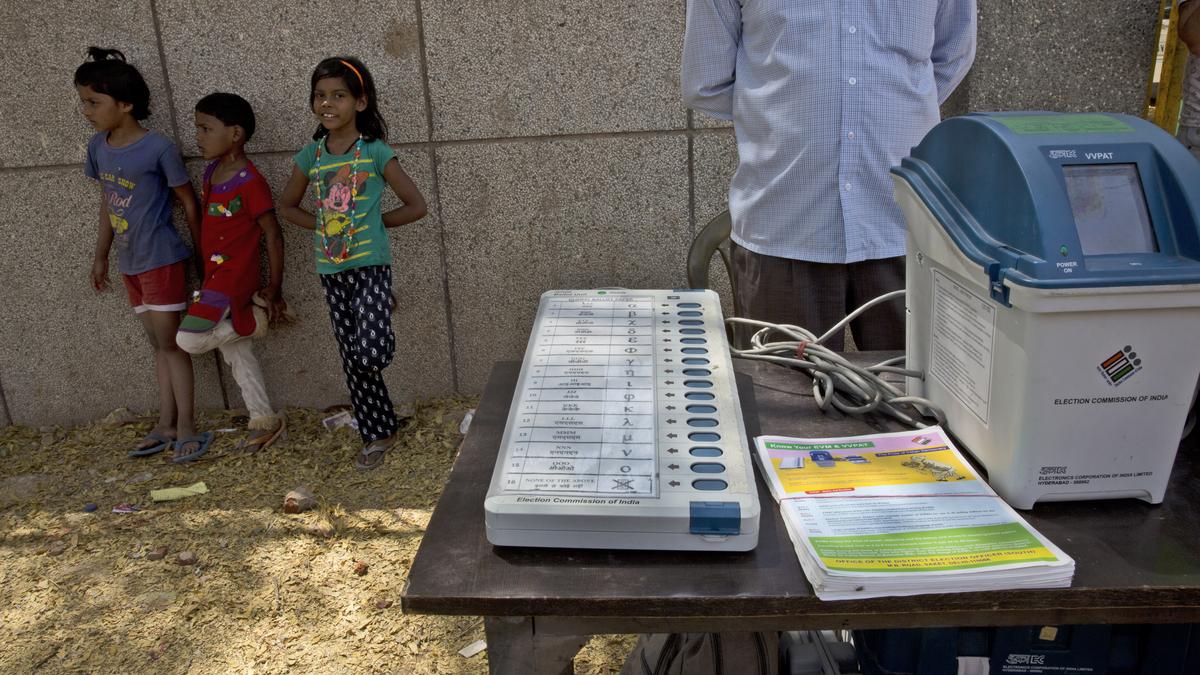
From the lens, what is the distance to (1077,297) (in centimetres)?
99

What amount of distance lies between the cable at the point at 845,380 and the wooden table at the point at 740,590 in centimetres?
30

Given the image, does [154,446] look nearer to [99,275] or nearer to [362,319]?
[99,275]

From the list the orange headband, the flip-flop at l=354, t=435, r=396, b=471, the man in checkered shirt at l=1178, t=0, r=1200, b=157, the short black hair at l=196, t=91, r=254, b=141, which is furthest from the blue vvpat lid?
the short black hair at l=196, t=91, r=254, b=141

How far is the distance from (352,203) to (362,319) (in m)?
0.46

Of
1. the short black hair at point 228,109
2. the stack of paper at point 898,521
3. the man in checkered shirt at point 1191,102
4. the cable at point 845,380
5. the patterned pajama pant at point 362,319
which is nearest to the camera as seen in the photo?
the stack of paper at point 898,521

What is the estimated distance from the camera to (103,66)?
12.0ft

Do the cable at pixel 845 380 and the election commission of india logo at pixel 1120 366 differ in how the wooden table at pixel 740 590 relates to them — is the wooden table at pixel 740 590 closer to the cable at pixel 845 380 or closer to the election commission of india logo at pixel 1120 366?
the election commission of india logo at pixel 1120 366

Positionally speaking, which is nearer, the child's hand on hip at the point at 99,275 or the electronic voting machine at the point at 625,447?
the electronic voting machine at the point at 625,447

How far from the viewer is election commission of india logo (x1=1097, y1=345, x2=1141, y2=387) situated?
1.03 metres

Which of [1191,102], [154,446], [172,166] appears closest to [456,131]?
[172,166]

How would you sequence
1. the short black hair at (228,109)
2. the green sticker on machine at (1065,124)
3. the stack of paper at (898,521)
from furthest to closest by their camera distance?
the short black hair at (228,109) → the green sticker on machine at (1065,124) → the stack of paper at (898,521)

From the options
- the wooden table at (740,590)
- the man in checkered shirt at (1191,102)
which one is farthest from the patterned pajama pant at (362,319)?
the man in checkered shirt at (1191,102)

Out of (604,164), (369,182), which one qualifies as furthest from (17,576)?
(604,164)

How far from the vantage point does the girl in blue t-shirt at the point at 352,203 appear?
345 centimetres
